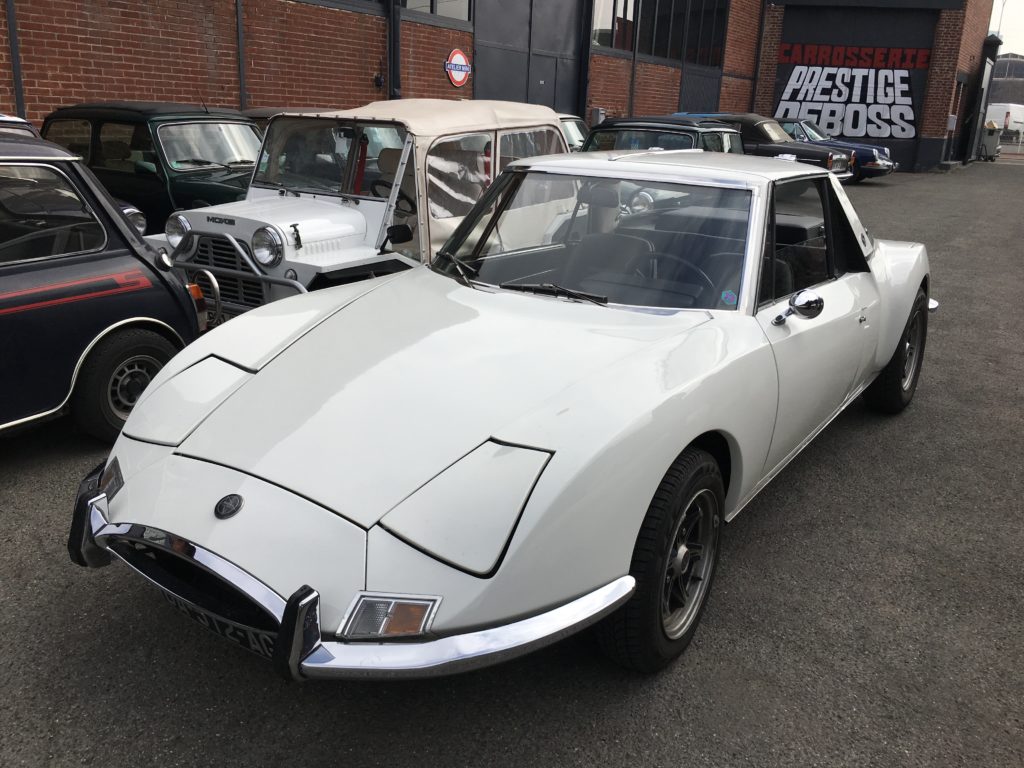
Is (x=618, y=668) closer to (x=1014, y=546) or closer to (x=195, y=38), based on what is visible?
(x=1014, y=546)

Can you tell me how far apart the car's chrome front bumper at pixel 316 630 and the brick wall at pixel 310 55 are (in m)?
10.9

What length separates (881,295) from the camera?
4.34m

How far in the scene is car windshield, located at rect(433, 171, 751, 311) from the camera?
3250mm

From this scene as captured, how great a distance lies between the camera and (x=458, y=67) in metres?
15.3

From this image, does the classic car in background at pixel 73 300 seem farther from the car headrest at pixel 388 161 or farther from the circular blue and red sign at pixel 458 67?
the circular blue and red sign at pixel 458 67

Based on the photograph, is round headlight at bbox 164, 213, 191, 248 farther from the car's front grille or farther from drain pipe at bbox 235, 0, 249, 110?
drain pipe at bbox 235, 0, 249, 110

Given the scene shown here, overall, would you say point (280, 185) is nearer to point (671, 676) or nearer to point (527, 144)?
point (527, 144)

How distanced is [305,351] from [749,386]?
156 centimetres

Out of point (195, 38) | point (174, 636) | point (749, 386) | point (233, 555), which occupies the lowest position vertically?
point (174, 636)

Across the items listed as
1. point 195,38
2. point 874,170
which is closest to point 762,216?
point 195,38

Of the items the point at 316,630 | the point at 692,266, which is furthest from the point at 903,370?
the point at 316,630

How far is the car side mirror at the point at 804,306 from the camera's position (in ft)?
10.7

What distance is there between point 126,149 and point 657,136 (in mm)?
6191

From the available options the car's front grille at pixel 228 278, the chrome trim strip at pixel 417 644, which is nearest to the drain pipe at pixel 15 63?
the car's front grille at pixel 228 278
